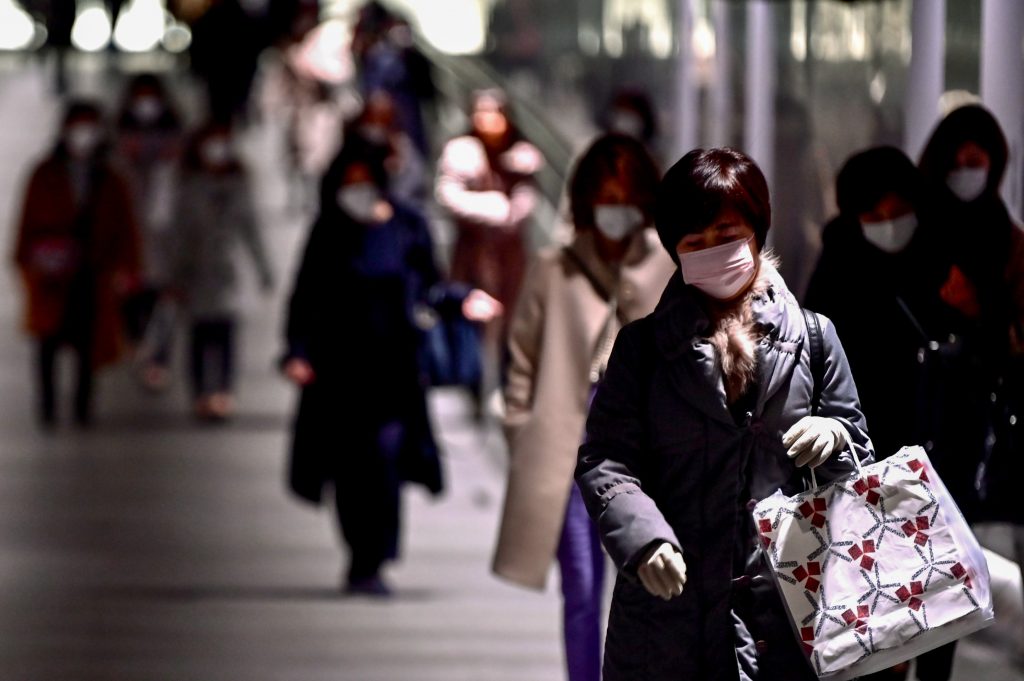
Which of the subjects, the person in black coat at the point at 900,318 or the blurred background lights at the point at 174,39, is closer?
the person in black coat at the point at 900,318

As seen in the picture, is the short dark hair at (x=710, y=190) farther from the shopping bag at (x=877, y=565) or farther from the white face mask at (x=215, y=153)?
the white face mask at (x=215, y=153)

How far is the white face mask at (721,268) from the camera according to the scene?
441 cm

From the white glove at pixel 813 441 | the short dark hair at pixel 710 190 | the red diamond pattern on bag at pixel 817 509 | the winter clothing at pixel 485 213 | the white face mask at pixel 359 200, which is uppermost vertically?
the short dark hair at pixel 710 190

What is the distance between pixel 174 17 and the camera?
74.3ft

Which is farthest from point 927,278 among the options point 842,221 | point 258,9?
point 258,9

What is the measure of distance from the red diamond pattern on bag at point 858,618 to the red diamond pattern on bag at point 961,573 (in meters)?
0.17

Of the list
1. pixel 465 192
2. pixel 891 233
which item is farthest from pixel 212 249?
pixel 891 233

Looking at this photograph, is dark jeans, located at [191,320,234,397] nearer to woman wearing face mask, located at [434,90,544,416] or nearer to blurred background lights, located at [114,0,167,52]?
woman wearing face mask, located at [434,90,544,416]

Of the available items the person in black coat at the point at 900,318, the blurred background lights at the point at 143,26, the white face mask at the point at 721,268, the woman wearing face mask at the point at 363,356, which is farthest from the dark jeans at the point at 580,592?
the blurred background lights at the point at 143,26

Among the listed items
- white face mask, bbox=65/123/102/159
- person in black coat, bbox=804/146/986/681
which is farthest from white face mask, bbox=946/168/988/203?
white face mask, bbox=65/123/102/159

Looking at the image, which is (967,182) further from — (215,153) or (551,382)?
(215,153)

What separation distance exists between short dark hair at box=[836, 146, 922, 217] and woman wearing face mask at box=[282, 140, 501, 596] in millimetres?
3639

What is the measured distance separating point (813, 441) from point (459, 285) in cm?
638

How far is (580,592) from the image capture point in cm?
653
